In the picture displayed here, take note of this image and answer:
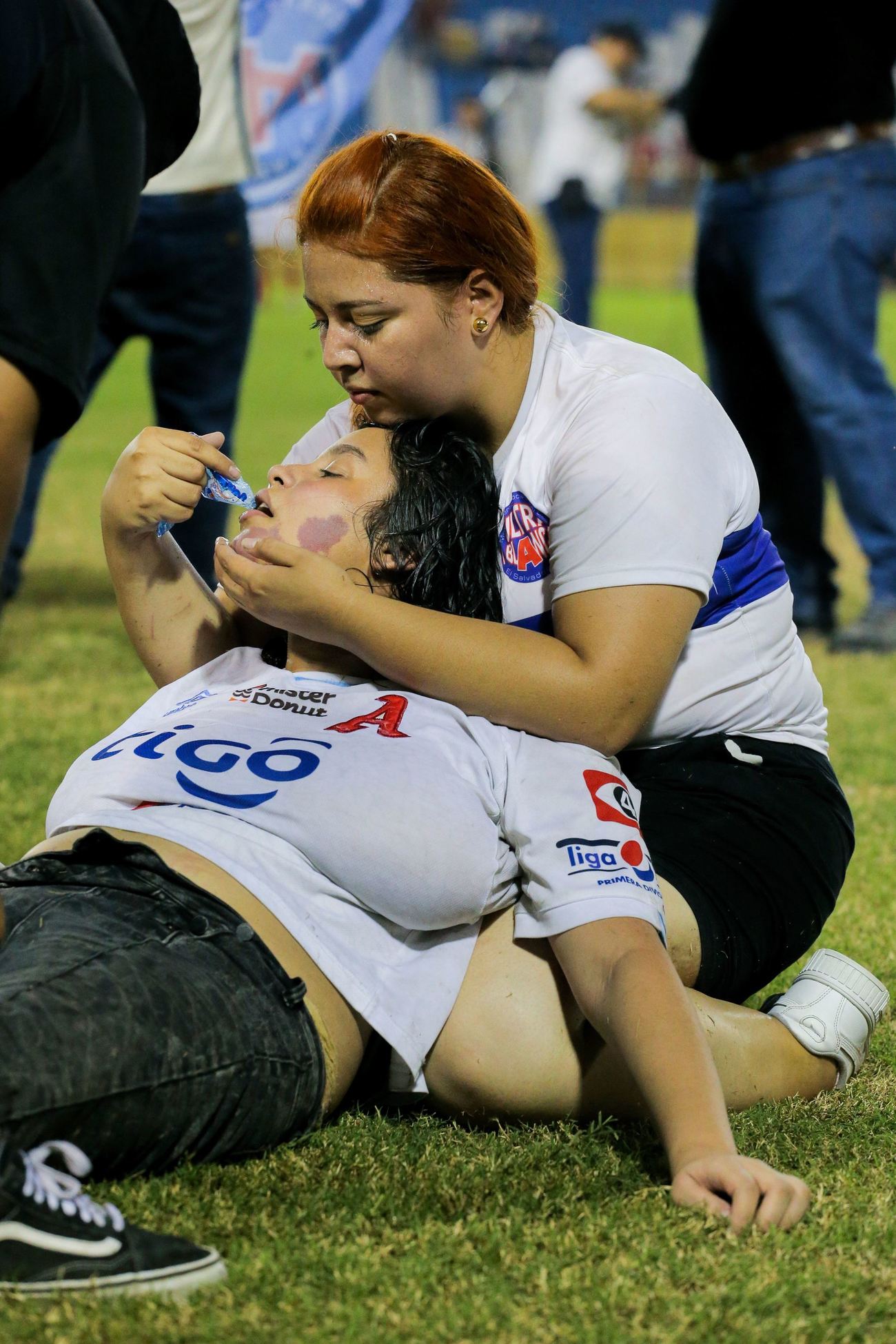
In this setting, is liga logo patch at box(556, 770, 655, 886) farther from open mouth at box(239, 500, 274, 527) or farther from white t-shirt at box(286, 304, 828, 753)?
open mouth at box(239, 500, 274, 527)

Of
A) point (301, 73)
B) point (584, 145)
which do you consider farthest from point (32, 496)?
point (584, 145)

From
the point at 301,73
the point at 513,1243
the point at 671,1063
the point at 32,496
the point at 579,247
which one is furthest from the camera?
the point at 579,247

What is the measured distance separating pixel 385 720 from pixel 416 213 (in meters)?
0.74

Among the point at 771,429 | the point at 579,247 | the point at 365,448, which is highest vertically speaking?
the point at 365,448

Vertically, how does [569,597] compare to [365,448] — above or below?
below

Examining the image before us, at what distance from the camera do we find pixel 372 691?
2305mm

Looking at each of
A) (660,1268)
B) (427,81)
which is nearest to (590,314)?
(660,1268)

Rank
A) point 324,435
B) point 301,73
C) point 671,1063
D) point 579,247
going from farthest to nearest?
point 579,247 → point 301,73 → point 324,435 → point 671,1063

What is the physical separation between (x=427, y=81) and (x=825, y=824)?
35031 mm

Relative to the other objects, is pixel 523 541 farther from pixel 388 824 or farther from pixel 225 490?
pixel 388 824

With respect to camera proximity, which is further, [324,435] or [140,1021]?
[324,435]

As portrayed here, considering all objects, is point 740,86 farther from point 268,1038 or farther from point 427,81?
point 427,81

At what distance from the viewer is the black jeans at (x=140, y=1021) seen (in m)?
1.76

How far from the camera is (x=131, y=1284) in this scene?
1.60 metres
